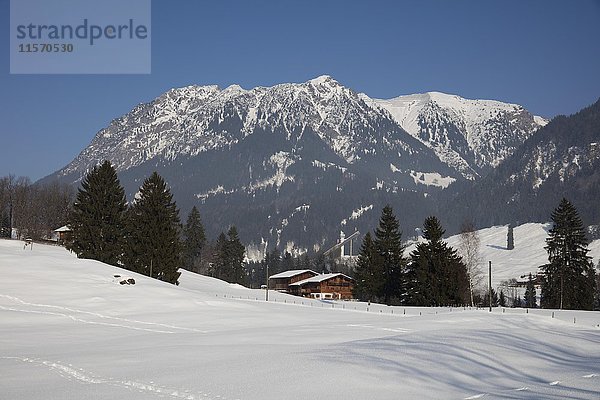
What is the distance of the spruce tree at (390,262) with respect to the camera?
79875 millimetres

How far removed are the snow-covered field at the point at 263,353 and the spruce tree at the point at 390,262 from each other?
24.5 metres

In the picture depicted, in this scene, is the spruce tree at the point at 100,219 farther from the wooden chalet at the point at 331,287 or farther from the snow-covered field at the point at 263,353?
the wooden chalet at the point at 331,287

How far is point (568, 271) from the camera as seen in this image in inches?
2702

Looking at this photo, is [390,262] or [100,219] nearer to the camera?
[100,219]

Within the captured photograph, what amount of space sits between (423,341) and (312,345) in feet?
17.7

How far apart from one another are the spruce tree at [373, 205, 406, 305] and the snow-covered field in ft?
80.2

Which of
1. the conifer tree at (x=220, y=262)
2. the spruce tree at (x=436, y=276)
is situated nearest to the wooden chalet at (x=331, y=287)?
the conifer tree at (x=220, y=262)

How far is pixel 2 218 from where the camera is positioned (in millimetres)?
126000

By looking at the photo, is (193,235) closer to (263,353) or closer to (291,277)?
(291,277)

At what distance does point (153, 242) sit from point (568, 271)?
4639 cm

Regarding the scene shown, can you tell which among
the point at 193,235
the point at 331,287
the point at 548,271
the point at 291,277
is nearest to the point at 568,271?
the point at 548,271

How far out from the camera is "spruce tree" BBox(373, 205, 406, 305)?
79.9 meters

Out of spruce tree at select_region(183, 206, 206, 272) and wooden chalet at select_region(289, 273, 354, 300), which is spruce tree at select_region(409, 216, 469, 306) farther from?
spruce tree at select_region(183, 206, 206, 272)

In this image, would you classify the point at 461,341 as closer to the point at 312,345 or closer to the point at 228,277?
the point at 312,345
